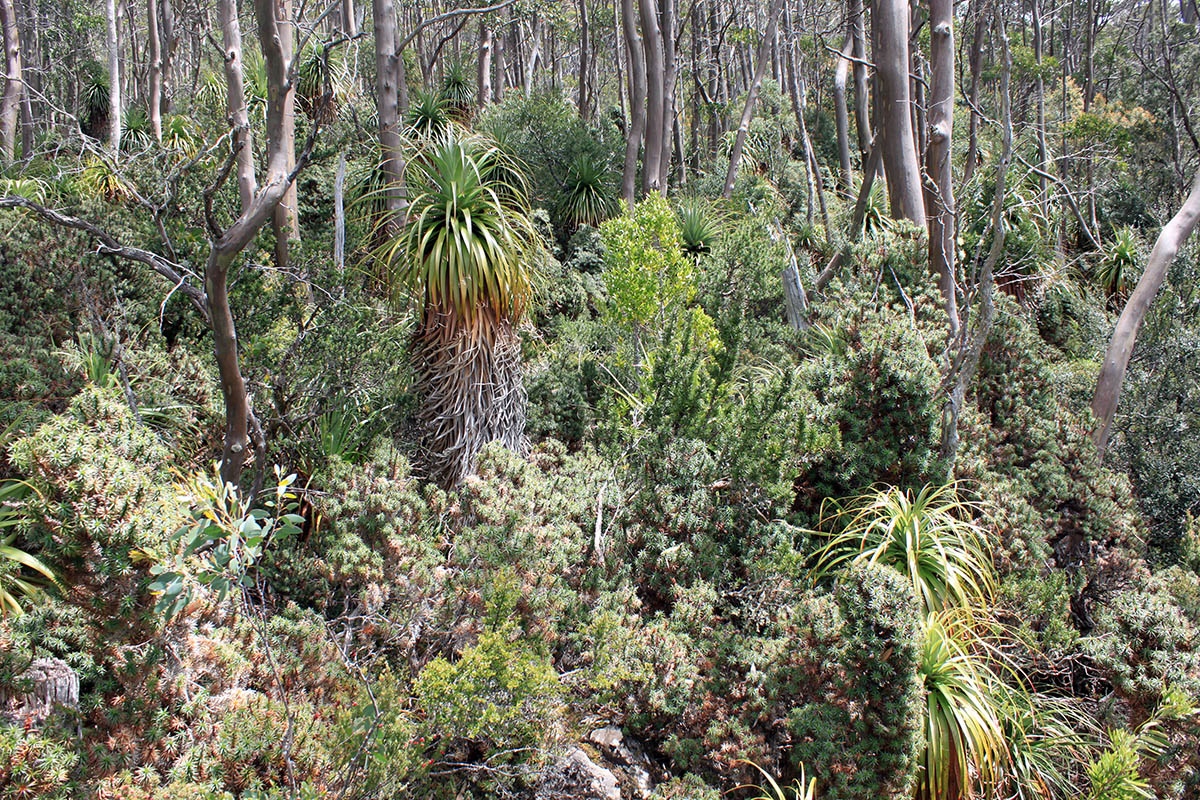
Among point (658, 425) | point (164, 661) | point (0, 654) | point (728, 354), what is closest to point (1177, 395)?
point (728, 354)

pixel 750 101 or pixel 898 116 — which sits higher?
pixel 750 101

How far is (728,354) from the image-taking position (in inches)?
230

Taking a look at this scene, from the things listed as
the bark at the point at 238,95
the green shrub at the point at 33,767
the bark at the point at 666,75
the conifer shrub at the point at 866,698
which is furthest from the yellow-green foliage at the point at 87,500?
the bark at the point at 666,75

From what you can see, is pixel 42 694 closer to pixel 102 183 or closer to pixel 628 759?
pixel 628 759

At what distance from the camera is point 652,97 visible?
11.4m

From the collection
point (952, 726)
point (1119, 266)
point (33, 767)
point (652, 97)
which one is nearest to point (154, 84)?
point (652, 97)

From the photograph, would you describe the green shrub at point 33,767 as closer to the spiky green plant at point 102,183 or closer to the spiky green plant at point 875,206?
the spiky green plant at point 102,183

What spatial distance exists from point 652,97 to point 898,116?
461 centimetres

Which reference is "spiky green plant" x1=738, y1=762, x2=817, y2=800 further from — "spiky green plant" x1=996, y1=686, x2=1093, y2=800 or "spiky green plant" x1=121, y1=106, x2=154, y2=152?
"spiky green plant" x1=121, y1=106, x2=154, y2=152

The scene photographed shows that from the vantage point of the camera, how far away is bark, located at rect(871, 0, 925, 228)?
765 cm

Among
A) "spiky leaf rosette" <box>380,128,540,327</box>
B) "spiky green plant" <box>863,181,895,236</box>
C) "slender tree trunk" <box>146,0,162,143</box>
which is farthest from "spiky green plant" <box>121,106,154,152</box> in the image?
"spiky green plant" <box>863,181,895,236</box>

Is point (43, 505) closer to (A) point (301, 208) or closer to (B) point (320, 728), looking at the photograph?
(B) point (320, 728)

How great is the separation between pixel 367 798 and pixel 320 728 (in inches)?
15.3

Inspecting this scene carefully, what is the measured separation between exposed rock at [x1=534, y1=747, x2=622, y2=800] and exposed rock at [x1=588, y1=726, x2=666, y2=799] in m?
0.09
